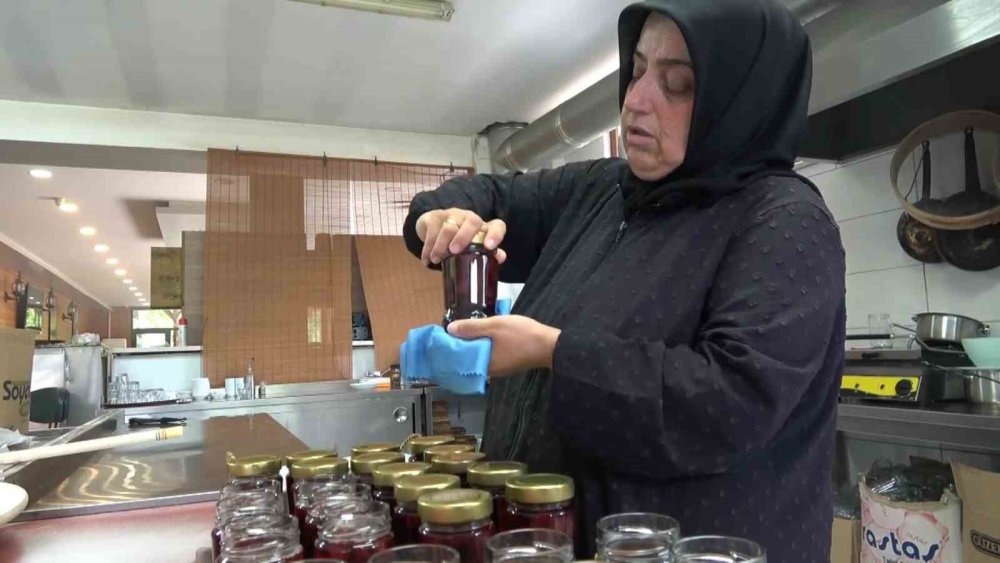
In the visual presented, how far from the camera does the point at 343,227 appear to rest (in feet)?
13.7

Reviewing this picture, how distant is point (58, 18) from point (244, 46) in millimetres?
710

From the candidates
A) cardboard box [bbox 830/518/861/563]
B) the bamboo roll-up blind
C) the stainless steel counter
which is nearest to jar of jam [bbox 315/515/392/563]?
the stainless steel counter

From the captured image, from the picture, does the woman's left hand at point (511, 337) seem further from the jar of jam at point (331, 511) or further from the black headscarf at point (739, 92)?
the black headscarf at point (739, 92)

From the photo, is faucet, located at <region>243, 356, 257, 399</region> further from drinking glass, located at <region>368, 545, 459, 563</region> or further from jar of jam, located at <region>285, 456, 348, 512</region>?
drinking glass, located at <region>368, 545, 459, 563</region>

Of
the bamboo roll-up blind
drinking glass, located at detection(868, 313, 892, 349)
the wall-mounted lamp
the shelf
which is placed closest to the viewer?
the shelf

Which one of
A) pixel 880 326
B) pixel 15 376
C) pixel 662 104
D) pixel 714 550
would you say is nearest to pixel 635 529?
pixel 714 550

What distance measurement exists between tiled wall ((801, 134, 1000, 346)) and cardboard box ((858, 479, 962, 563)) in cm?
67

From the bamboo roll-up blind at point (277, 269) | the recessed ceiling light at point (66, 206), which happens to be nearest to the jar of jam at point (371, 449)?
the bamboo roll-up blind at point (277, 269)

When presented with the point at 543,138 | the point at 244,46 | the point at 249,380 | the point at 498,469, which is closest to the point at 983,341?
the point at 498,469

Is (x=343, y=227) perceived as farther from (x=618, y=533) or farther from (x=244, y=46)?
(x=618, y=533)

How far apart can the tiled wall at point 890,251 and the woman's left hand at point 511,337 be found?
1930 millimetres

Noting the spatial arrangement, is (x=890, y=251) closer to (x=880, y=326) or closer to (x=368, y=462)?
(x=880, y=326)

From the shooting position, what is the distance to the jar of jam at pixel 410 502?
581mm

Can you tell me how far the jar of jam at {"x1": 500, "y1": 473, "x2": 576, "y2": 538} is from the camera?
55cm
